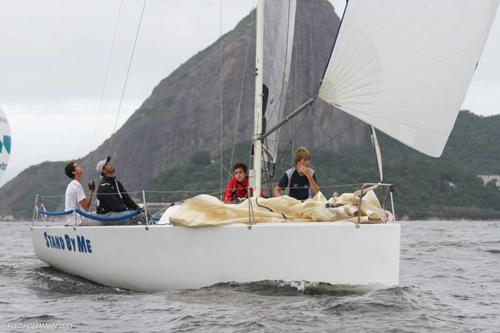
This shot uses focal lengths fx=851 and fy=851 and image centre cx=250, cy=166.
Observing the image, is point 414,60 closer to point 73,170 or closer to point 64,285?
point 73,170

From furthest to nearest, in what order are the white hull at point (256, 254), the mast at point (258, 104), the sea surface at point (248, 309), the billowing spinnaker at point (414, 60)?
1. the mast at point (258, 104)
2. the billowing spinnaker at point (414, 60)
3. the white hull at point (256, 254)
4. the sea surface at point (248, 309)

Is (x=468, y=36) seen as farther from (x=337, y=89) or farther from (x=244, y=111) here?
(x=244, y=111)

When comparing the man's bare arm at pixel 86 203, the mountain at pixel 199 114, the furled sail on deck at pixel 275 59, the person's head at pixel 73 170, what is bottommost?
the man's bare arm at pixel 86 203

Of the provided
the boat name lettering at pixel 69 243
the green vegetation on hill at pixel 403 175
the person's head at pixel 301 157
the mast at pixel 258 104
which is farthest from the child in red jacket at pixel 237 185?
the green vegetation on hill at pixel 403 175

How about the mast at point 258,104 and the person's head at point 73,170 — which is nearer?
the mast at point 258,104

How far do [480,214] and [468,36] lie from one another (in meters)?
73.3

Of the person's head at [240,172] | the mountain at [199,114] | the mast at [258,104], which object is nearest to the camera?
the person's head at [240,172]

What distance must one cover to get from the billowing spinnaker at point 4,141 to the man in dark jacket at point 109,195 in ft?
12.1

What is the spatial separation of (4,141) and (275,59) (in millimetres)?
4358

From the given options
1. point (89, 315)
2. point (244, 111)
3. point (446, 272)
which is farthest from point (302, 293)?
point (244, 111)

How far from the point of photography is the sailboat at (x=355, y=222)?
7188mm

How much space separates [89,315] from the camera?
6.98 metres

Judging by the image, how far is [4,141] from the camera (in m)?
12.2

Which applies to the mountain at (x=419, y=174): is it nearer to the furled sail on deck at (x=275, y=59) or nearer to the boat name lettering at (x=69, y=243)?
the furled sail on deck at (x=275, y=59)
